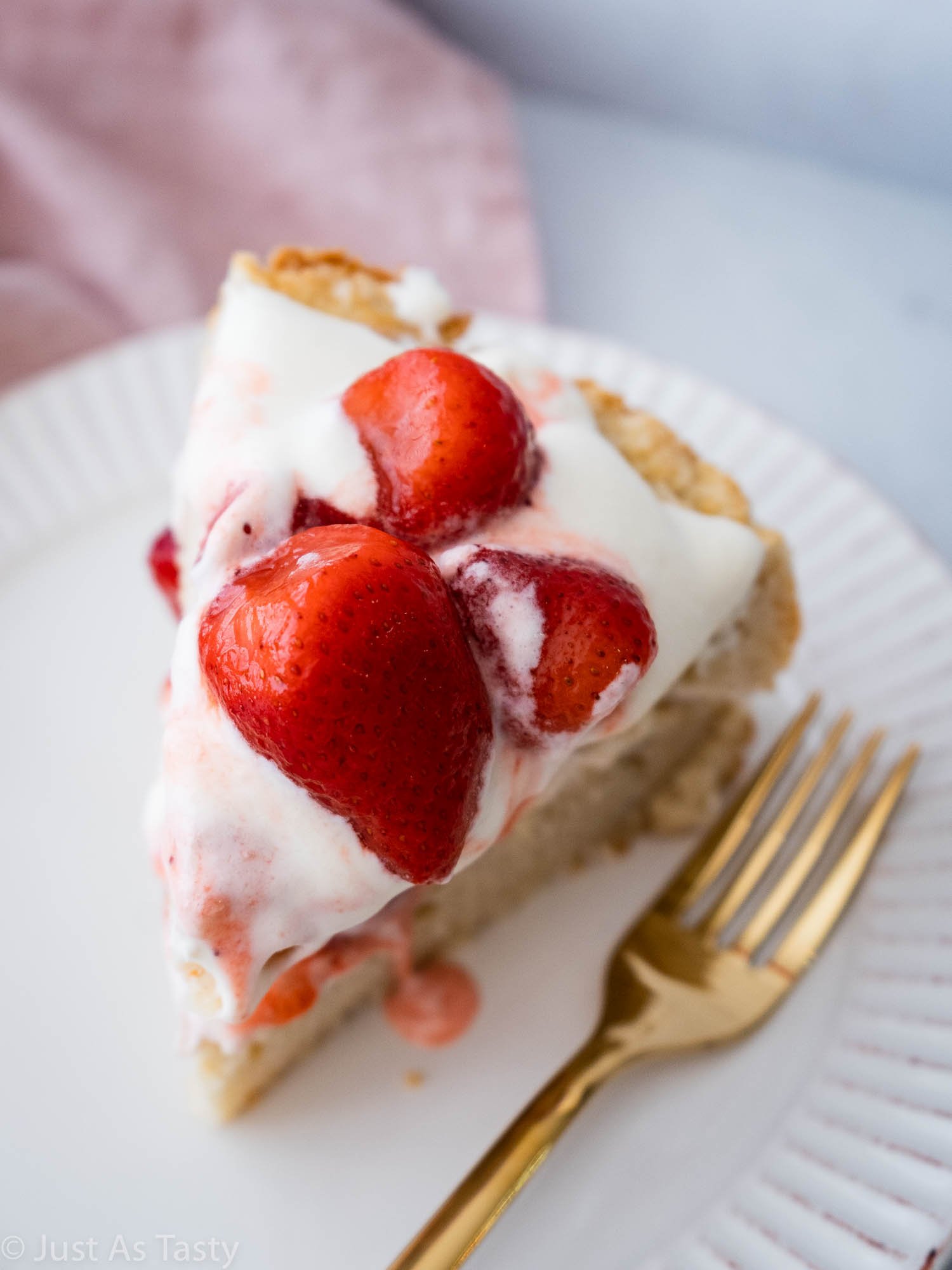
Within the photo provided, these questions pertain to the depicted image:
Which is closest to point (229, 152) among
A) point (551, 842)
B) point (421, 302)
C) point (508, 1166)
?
point (421, 302)

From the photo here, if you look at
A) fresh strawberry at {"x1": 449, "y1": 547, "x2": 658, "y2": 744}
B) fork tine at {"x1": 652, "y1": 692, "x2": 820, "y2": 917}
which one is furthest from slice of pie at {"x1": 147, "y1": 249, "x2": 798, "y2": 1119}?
fork tine at {"x1": 652, "y1": 692, "x2": 820, "y2": 917}

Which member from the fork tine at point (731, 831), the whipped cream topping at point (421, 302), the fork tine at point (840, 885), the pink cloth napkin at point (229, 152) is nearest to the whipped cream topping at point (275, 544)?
the whipped cream topping at point (421, 302)

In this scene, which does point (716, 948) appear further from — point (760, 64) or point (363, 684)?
point (760, 64)

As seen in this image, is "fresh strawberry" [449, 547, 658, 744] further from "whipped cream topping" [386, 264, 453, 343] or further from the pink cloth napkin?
the pink cloth napkin

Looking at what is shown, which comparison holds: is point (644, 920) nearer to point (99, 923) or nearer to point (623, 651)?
point (623, 651)

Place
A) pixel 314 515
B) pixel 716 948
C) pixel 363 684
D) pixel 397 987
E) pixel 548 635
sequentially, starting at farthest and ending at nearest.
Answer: pixel 397 987 < pixel 716 948 < pixel 314 515 < pixel 548 635 < pixel 363 684

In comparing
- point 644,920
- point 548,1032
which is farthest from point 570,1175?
point 644,920
